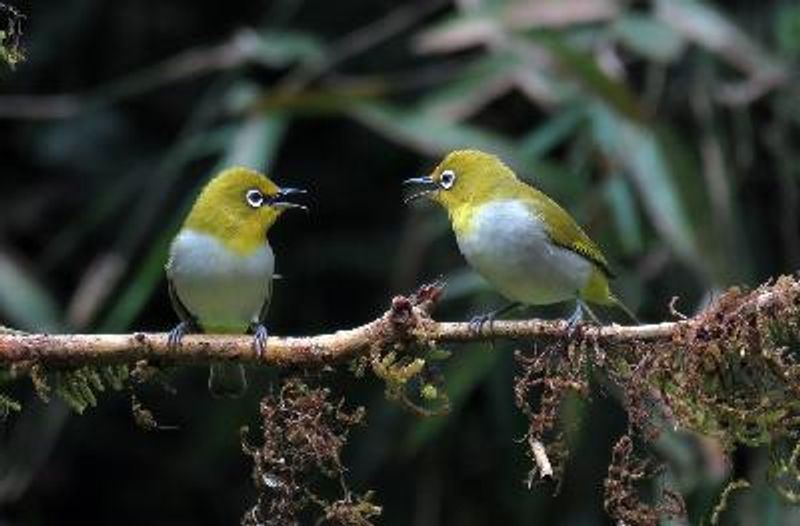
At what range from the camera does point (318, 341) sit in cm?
326

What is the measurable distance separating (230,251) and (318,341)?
107cm

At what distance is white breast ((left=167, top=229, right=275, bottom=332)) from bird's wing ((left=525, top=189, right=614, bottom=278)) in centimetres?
70

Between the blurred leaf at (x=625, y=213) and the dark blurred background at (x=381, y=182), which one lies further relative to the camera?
the dark blurred background at (x=381, y=182)

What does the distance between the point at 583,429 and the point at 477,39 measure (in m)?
1.54

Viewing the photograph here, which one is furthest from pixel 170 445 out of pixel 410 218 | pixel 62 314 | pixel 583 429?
pixel 583 429

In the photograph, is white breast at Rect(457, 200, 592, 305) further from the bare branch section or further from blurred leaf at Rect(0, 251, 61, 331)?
blurred leaf at Rect(0, 251, 61, 331)

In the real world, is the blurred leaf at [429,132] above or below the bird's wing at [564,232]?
above

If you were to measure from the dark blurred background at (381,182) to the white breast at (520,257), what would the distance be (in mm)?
908

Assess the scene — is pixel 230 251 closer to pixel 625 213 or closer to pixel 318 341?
pixel 318 341

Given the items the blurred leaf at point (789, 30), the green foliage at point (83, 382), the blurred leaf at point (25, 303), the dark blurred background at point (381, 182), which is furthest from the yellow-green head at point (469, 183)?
the blurred leaf at point (25, 303)

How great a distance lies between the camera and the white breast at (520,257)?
402 cm

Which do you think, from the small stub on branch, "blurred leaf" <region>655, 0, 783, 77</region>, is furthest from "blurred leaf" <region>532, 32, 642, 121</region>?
the small stub on branch

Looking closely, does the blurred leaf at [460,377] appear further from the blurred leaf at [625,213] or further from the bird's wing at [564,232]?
the bird's wing at [564,232]

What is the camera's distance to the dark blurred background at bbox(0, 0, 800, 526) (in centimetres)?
611
